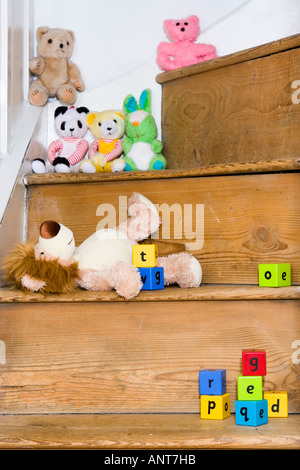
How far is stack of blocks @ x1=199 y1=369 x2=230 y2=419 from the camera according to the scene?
3.70 ft

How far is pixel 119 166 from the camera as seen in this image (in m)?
1.78

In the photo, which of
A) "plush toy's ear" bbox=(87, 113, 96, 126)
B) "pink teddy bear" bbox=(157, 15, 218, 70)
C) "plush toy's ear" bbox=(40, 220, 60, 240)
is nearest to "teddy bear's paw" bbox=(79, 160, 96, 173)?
"plush toy's ear" bbox=(87, 113, 96, 126)

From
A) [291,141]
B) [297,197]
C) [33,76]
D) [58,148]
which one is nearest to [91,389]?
[297,197]

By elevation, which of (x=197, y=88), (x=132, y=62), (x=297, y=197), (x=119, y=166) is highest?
(x=132, y=62)

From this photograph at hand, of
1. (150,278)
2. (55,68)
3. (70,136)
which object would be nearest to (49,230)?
(150,278)

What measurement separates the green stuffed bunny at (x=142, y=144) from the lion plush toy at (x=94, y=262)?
0.39 m

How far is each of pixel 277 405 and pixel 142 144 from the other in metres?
0.91

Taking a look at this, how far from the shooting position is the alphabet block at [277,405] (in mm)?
1149

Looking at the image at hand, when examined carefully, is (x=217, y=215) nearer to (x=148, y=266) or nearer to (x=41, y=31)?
(x=148, y=266)

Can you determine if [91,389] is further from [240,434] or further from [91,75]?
[91,75]

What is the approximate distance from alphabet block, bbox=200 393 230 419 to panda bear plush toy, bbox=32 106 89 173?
0.91 metres

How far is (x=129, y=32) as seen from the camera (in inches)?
78.3

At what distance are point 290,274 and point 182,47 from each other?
0.89 m

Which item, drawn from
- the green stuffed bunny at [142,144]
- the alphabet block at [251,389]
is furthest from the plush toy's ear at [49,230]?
the green stuffed bunny at [142,144]
